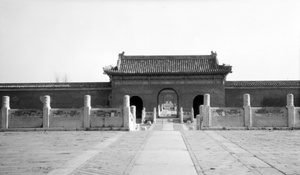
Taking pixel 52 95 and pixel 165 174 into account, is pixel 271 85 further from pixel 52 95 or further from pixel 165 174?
pixel 165 174

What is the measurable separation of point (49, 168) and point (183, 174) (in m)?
2.18

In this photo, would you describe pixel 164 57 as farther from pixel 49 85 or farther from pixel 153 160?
pixel 153 160

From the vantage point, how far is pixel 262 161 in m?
5.76

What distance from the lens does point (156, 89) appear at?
27406 mm

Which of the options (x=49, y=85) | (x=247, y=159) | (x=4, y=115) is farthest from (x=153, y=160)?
(x=49, y=85)

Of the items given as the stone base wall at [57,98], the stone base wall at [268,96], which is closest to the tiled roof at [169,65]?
Result: the stone base wall at [57,98]

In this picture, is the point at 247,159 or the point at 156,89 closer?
the point at 247,159

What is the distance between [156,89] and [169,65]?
2517 mm

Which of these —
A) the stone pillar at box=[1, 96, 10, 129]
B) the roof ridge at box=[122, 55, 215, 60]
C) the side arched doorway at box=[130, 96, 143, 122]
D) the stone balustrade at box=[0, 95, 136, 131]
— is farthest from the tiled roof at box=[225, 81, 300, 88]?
the stone pillar at box=[1, 96, 10, 129]

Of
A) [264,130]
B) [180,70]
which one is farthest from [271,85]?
[264,130]

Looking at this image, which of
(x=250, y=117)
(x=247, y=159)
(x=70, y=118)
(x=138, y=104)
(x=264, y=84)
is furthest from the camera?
(x=138, y=104)

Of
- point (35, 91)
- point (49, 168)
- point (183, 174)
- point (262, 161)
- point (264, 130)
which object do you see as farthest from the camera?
point (35, 91)

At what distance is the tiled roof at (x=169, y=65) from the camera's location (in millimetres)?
26781

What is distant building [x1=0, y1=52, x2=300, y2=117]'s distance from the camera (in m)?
26.6
